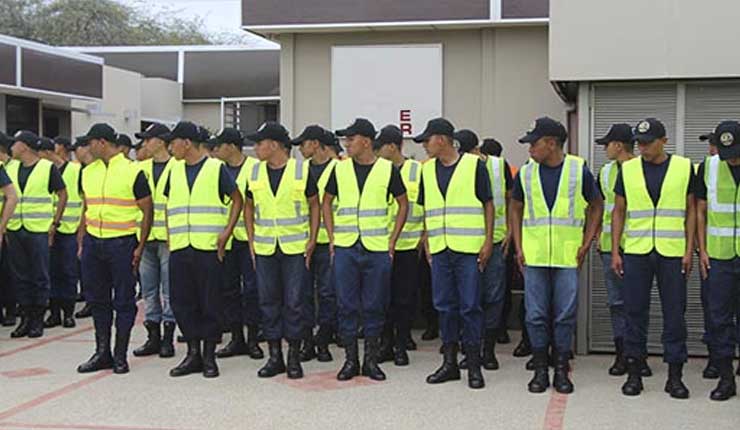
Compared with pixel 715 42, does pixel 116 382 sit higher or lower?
lower

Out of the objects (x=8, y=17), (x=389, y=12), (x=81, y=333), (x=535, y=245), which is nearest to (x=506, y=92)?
(x=389, y=12)

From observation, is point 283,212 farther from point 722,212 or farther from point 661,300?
point 722,212

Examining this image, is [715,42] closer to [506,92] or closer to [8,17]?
[506,92]

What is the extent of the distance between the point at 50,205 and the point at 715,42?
690 cm

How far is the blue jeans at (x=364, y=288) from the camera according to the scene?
8141 millimetres

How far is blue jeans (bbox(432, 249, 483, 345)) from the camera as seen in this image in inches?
310

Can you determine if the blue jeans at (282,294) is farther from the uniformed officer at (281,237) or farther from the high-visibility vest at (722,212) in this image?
the high-visibility vest at (722,212)

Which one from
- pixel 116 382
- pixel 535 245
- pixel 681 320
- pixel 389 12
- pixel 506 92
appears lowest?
pixel 116 382

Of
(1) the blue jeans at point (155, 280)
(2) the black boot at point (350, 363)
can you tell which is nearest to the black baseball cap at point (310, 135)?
(1) the blue jeans at point (155, 280)

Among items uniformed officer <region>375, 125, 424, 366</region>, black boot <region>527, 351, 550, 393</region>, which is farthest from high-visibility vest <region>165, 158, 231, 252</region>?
black boot <region>527, 351, 550, 393</region>

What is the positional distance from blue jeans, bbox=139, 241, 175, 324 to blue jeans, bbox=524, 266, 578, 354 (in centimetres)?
358

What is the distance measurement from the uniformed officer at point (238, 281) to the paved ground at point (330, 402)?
36 cm

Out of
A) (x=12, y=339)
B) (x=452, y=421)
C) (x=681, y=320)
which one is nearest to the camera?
(x=452, y=421)

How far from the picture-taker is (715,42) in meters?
8.34
